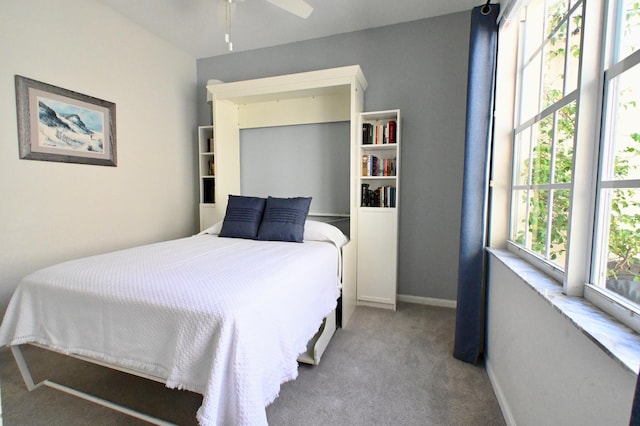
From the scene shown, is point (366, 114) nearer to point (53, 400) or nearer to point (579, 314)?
point (579, 314)

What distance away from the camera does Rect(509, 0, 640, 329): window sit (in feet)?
2.73

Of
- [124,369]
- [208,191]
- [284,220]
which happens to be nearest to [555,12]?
[284,220]

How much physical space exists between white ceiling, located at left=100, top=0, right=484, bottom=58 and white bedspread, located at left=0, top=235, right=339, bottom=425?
2.01 metres

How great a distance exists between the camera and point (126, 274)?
143cm

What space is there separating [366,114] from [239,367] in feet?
7.66

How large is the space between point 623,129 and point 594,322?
0.60 meters

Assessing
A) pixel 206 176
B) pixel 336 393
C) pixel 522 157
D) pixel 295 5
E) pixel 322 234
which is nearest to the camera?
pixel 336 393

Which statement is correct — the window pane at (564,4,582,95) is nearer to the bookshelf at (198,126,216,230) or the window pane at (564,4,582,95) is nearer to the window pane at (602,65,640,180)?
the window pane at (602,65,640,180)

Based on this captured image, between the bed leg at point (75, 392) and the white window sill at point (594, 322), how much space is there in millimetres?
1651

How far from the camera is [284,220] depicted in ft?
8.13

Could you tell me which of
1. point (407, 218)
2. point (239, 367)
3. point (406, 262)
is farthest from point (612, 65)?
point (406, 262)

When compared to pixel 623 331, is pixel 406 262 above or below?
below

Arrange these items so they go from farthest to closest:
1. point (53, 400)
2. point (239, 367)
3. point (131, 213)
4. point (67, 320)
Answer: point (131, 213)
point (53, 400)
point (67, 320)
point (239, 367)

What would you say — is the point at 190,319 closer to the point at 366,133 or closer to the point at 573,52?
the point at 573,52
